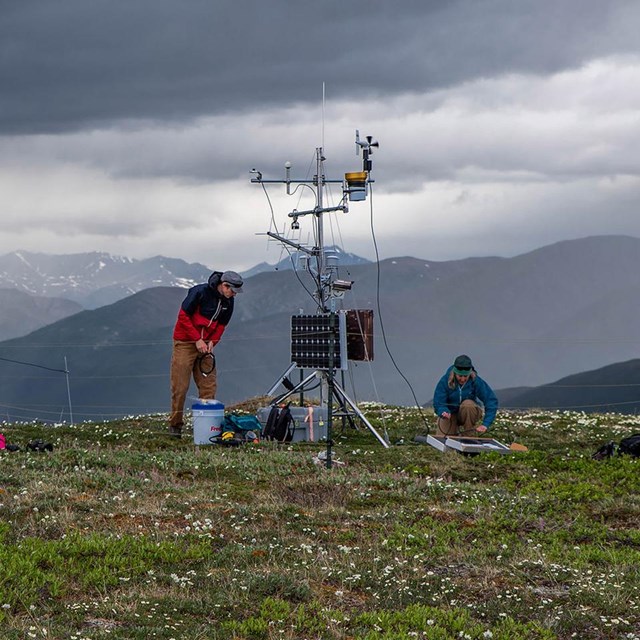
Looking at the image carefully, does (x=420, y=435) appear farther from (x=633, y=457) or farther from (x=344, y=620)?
(x=344, y=620)

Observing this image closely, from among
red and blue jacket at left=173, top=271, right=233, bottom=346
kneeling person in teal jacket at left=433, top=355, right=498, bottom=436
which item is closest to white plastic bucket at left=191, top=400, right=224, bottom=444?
red and blue jacket at left=173, top=271, right=233, bottom=346

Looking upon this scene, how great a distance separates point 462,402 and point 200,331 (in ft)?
19.9

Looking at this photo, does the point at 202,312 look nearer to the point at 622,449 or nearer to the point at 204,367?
the point at 204,367

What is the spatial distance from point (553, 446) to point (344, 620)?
13445 millimetres

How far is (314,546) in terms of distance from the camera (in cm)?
1090

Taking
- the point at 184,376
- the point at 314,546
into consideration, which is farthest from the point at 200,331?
the point at 314,546

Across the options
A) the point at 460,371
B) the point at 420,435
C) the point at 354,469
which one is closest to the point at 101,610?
the point at 354,469

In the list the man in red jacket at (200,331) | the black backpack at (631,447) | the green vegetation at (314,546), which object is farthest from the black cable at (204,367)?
the black backpack at (631,447)

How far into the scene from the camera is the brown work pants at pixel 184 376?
20672 millimetres

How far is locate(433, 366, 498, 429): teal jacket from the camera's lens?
1931 centimetres

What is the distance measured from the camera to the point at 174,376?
20891 millimetres

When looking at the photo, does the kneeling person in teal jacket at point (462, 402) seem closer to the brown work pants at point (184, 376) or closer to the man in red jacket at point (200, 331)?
the man in red jacket at point (200, 331)

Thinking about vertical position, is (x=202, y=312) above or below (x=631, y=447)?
above

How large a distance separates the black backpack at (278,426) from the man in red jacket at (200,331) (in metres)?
1.48
